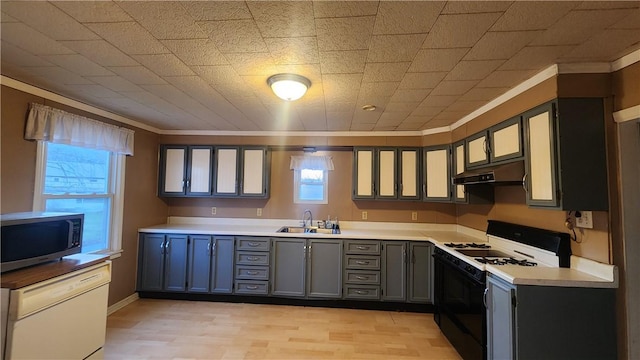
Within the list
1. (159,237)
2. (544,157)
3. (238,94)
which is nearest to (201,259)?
(159,237)

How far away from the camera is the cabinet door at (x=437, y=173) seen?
350 cm

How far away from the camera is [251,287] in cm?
347

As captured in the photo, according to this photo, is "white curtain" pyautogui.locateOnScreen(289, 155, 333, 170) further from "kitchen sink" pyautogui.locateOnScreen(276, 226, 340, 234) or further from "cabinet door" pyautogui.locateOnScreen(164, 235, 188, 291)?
"cabinet door" pyautogui.locateOnScreen(164, 235, 188, 291)

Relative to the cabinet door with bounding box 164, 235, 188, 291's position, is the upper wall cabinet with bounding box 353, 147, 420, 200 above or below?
above

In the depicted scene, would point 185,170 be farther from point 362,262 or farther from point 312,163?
point 362,262

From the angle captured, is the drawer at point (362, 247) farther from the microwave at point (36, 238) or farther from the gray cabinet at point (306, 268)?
the microwave at point (36, 238)

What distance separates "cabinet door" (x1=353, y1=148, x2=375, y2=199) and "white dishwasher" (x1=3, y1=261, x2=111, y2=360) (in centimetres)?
288

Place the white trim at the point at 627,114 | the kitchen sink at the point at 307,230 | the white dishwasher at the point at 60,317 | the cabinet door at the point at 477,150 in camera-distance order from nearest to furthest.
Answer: the white dishwasher at the point at 60,317 → the white trim at the point at 627,114 → the cabinet door at the point at 477,150 → the kitchen sink at the point at 307,230

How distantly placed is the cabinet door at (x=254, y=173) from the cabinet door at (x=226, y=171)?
102 millimetres

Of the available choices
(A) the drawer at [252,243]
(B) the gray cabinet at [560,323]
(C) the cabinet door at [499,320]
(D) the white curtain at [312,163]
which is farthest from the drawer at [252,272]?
(B) the gray cabinet at [560,323]

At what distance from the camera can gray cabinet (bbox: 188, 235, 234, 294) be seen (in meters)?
3.49

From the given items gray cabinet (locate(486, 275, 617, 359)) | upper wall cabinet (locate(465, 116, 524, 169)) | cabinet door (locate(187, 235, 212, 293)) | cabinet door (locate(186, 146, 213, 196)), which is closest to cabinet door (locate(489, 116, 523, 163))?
upper wall cabinet (locate(465, 116, 524, 169))

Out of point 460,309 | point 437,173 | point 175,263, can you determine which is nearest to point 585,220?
point 460,309

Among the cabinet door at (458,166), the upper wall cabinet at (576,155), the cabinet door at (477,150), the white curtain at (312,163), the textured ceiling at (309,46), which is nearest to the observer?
the textured ceiling at (309,46)
